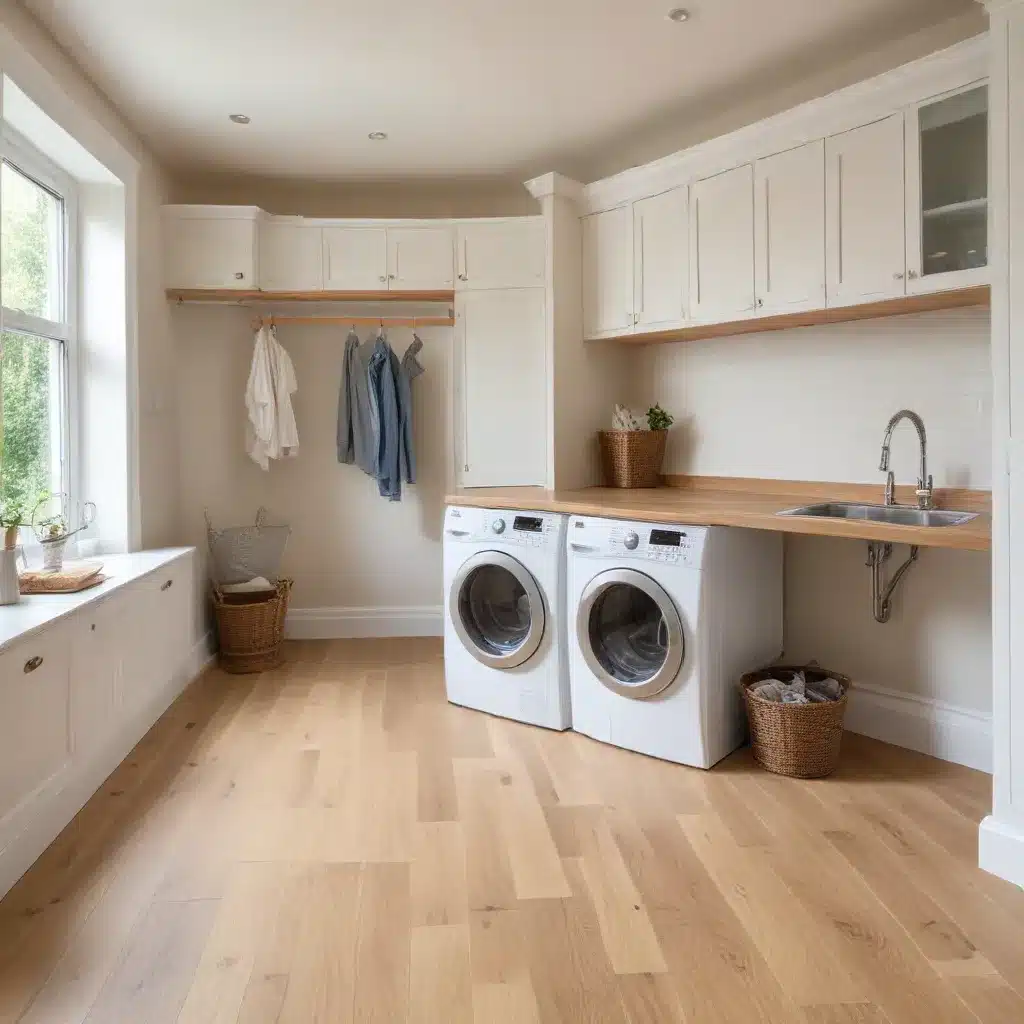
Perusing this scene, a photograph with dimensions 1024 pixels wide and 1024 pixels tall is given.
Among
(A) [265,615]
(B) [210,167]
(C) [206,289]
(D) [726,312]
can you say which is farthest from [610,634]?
(B) [210,167]

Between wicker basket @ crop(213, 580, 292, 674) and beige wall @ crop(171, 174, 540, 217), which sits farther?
beige wall @ crop(171, 174, 540, 217)

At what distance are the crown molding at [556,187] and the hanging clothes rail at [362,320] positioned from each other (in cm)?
77

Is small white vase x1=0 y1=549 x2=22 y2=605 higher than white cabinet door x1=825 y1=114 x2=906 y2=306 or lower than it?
lower

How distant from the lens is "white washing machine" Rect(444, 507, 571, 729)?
3.10m

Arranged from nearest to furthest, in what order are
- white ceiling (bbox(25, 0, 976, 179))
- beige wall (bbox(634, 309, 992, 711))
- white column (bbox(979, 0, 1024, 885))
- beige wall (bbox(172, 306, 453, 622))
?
1. white column (bbox(979, 0, 1024, 885))
2. white ceiling (bbox(25, 0, 976, 179))
3. beige wall (bbox(634, 309, 992, 711))
4. beige wall (bbox(172, 306, 453, 622))

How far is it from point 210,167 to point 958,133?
10.4 ft

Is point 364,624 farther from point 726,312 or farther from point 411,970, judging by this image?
point 411,970

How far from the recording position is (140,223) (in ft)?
11.6

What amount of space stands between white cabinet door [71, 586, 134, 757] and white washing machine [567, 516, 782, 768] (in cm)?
156

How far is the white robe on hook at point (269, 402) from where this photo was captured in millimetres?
4016

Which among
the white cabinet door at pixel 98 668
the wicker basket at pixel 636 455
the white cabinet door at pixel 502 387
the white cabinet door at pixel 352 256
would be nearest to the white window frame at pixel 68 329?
the white cabinet door at pixel 98 668

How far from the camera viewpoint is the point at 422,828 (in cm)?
231

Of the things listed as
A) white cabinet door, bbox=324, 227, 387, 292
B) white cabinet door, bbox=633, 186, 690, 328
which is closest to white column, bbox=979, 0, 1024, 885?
white cabinet door, bbox=633, 186, 690, 328

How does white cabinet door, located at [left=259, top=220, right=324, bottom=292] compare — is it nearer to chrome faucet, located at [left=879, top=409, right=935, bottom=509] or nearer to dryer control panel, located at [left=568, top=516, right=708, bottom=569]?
dryer control panel, located at [left=568, top=516, right=708, bottom=569]
